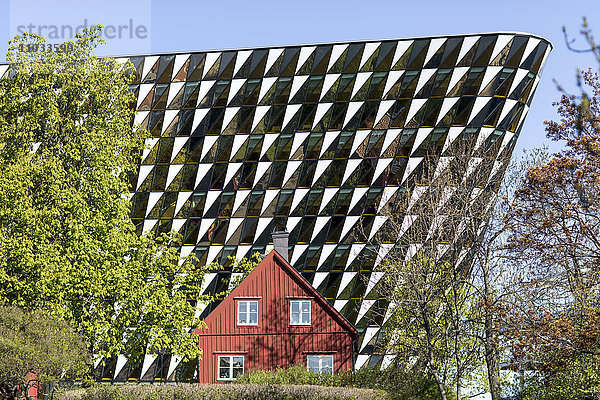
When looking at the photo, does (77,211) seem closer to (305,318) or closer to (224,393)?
(224,393)

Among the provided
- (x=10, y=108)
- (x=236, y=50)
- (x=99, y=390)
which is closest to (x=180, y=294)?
(x=99, y=390)

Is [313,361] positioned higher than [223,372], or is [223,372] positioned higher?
[313,361]

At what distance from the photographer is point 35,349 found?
70.0ft

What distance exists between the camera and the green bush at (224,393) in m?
22.0

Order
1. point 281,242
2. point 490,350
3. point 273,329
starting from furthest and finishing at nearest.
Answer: point 281,242 < point 273,329 < point 490,350

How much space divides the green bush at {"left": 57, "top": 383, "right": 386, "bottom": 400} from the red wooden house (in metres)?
12.0

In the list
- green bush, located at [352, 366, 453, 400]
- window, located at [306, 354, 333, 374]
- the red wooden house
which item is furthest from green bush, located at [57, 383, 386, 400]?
the red wooden house

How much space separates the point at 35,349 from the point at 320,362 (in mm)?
16834

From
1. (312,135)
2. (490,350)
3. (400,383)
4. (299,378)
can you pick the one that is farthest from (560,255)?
(312,135)

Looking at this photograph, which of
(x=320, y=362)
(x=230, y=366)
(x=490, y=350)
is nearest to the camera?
(x=490, y=350)

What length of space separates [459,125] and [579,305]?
92.3 feet

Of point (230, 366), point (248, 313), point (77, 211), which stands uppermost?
point (77, 211)

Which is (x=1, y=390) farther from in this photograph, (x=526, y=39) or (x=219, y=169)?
(x=526, y=39)

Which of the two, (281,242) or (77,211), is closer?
(77,211)
